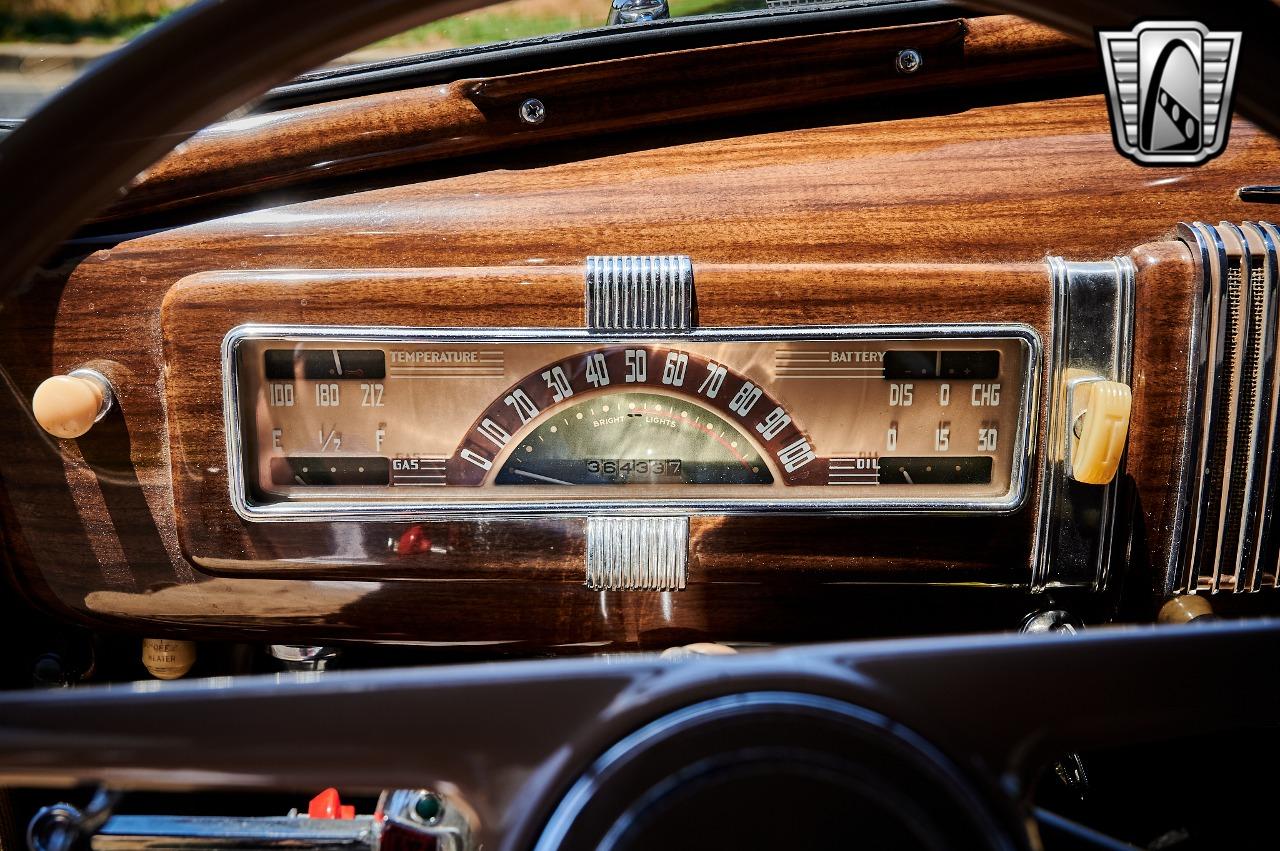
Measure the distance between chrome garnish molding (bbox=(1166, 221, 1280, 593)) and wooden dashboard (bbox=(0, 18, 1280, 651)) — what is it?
22 millimetres

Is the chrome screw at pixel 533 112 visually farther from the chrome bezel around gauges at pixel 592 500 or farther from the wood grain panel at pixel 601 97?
the chrome bezel around gauges at pixel 592 500

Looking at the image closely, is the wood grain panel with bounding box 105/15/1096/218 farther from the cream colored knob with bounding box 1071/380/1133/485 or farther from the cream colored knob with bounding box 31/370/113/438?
the cream colored knob with bounding box 1071/380/1133/485

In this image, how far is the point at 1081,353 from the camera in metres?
1.11

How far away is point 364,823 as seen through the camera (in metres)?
0.92

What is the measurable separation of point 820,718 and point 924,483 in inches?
20.7

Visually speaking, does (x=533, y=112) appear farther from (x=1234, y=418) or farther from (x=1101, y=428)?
(x=1234, y=418)

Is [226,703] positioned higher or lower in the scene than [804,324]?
lower

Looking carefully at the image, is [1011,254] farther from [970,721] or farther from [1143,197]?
[970,721]

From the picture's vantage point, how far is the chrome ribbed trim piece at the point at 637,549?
1148mm

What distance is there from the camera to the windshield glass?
126 centimetres

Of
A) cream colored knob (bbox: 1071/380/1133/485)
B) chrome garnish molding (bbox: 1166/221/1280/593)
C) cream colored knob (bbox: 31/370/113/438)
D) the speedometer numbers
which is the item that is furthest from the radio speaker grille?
cream colored knob (bbox: 31/370/113/438)

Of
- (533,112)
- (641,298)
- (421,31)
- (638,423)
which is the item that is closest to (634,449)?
(638,423)

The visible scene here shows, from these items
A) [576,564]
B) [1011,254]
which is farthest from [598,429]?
[1011,254]

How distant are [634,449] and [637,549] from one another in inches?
4.5
